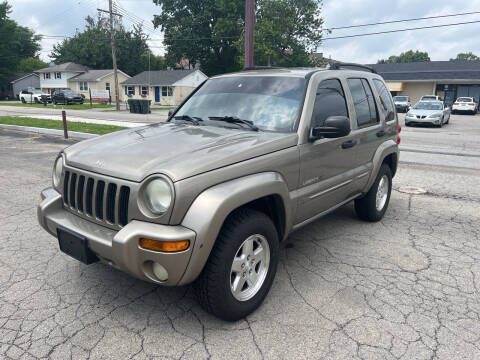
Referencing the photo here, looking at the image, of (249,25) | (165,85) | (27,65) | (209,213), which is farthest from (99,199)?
(27,65)

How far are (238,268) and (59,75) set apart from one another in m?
62.9

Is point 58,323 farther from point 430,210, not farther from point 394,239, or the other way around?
point 430,210

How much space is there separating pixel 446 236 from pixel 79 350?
4075 millimetres

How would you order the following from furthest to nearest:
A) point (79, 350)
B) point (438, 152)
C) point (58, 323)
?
point (438, 152) → point (58, 323) → point (79, 350)

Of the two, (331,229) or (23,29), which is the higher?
(23,29)

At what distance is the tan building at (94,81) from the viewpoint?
178 ft

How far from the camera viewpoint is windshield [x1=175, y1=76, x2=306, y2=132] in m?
3.44

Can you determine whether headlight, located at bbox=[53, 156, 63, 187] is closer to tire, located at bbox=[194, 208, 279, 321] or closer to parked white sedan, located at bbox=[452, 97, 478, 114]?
tire, located at bbox=[194, 208, 279, 321]

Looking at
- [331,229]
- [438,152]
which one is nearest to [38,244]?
[331,229]

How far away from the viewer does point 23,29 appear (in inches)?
3004

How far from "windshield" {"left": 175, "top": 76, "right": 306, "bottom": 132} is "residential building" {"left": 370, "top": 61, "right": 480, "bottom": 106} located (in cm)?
4421

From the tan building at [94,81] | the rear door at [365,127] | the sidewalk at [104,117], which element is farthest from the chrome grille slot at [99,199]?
the tan building at [94,81]

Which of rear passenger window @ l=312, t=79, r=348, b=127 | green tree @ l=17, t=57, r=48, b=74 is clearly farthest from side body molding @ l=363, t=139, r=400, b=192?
green tree @ l=17, t=57, r=48, b=74

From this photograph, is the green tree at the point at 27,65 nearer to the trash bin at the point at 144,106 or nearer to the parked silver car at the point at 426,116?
the trash bin at the point at 144,106
